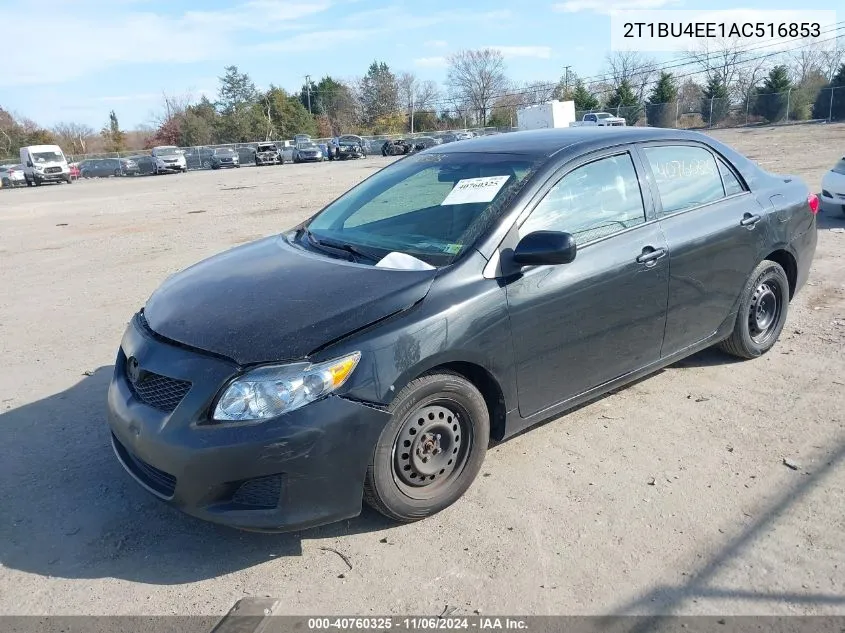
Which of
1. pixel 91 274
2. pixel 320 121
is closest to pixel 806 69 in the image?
pixel 320 121

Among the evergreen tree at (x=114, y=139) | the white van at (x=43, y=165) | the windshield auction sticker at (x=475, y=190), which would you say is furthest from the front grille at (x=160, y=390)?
the evergreen tree at (x=114, y=139)

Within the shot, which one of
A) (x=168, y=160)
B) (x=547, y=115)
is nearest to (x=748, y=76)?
(x=547, y=115)

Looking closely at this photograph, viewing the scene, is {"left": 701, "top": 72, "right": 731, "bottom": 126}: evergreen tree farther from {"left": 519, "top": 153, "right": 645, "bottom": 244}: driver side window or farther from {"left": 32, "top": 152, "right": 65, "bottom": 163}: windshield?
{"left": 519, "top": 153, "right": 645, "bottom": 244}: driver side window

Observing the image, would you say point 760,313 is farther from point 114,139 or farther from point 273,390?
point 114,139

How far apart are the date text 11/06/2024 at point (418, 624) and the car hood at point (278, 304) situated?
105 cm

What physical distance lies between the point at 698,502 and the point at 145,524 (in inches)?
106

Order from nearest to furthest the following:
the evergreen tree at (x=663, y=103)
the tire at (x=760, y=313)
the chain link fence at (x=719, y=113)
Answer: the tire at (x=760, y=313) < the chain link fence at (x=719, y=113) < the evergreen tree at (x=663, y=103)

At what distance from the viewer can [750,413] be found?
420 cm

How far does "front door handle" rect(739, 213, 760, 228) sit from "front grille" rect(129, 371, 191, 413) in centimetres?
366

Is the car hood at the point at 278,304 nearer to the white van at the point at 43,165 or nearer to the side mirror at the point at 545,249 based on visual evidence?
the side mirror at the point at 545,249

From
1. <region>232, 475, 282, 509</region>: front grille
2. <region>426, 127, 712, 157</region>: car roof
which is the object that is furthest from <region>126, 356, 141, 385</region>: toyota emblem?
<region>426, 127, 712, 157</region>: car roof

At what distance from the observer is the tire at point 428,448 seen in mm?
2990

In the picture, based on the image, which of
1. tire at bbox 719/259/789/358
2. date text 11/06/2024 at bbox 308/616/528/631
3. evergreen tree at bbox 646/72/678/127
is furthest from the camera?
evergreen tree at bbox 646/72/678/127

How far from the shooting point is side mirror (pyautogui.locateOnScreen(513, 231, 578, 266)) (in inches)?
128
